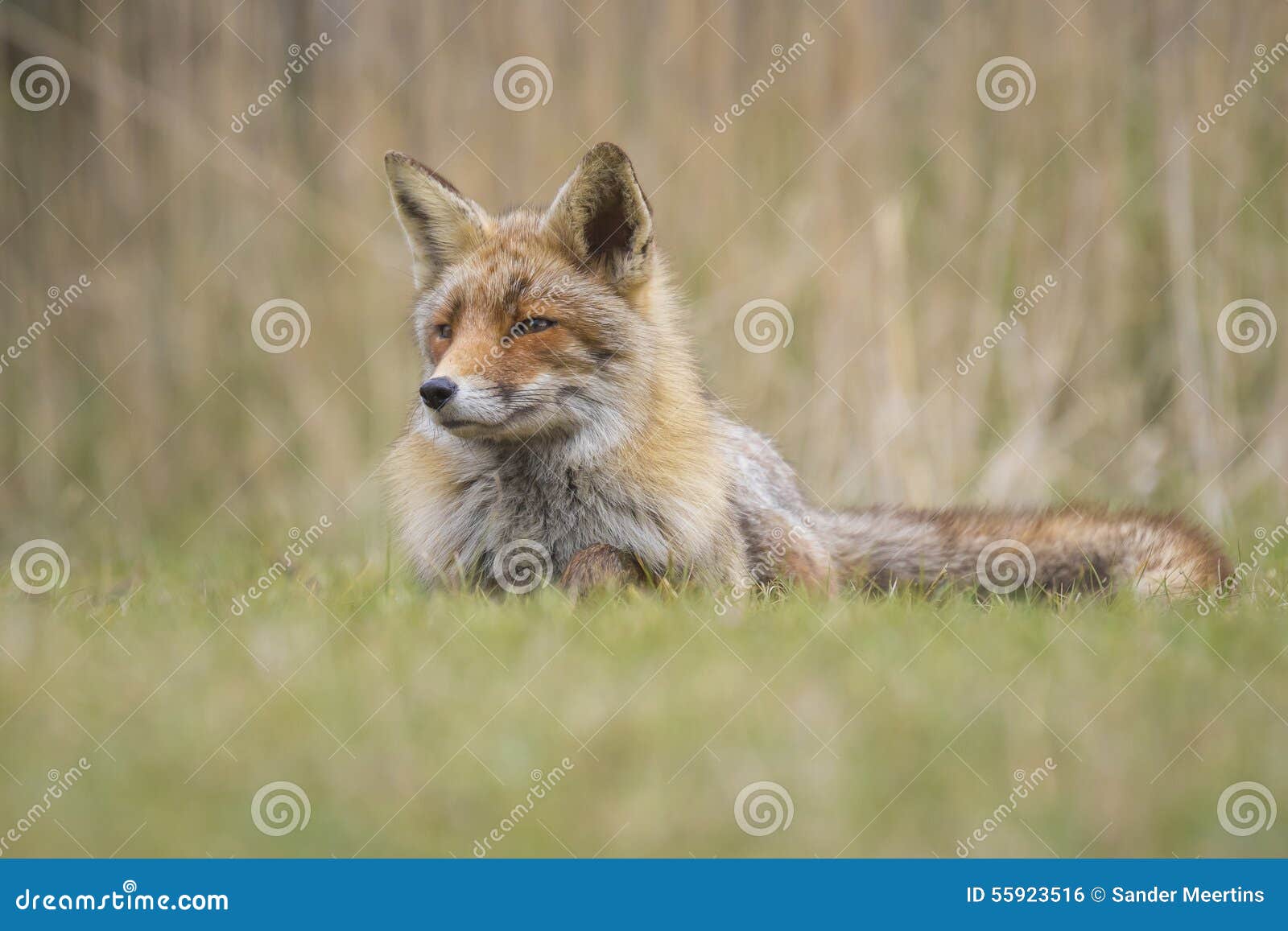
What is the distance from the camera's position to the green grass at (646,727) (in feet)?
9.45

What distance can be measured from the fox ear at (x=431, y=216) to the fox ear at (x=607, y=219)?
0.40m

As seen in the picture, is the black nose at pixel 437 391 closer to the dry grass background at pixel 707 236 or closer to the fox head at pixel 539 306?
the fox head at pixel 539 306

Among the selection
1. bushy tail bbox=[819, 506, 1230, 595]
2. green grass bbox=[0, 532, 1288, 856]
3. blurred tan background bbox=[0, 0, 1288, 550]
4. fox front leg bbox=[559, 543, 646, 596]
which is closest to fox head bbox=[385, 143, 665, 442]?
fox front leg bbox=[559, 543, 646, 596]

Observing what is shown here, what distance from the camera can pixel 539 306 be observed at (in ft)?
16.3

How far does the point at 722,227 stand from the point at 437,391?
4.79 meters

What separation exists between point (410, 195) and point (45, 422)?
5.28 meters

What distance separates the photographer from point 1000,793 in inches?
118

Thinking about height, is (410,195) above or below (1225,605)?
below

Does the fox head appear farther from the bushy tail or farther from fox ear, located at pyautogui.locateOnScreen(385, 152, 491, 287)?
the bushy tail

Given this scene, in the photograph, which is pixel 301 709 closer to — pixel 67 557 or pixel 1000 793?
pixel 1000 793

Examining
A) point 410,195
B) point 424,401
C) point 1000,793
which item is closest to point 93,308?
point 410,195

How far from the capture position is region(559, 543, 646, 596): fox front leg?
15.7 feet

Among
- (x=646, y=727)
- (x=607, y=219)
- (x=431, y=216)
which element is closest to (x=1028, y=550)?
(x=607, y=219)

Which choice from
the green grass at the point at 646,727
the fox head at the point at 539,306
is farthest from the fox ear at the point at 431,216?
the green grass at the point at 646,727
